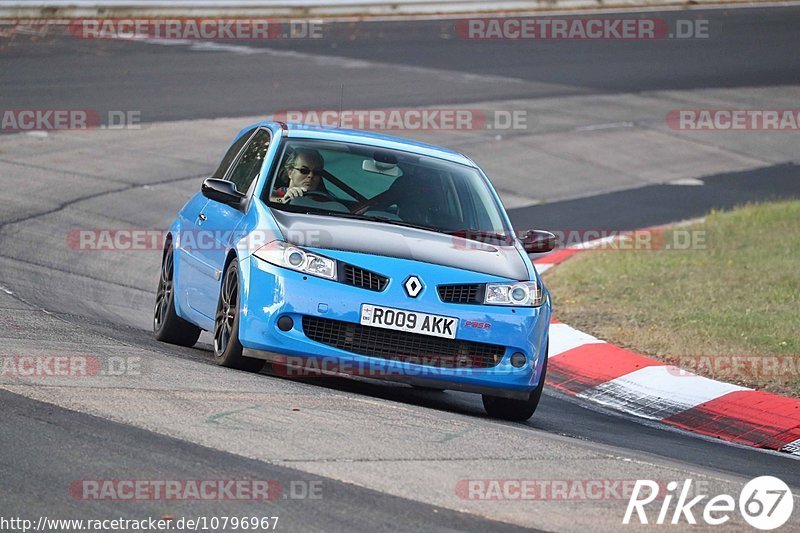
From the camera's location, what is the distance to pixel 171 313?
31.9 ft

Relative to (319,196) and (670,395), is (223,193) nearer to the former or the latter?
(319,196)

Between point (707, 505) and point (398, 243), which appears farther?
point (398, 243)

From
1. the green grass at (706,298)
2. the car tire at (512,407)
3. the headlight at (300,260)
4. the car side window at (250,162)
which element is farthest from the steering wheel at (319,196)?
the green grass at (706,298)

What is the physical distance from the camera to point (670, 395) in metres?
9.92

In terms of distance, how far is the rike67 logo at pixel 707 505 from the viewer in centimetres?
587

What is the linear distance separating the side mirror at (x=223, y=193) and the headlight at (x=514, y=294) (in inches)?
68.9

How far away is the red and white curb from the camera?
907 cm

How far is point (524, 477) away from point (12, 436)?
2226mm

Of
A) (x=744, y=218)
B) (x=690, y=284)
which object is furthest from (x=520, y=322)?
(x=744, y=218)

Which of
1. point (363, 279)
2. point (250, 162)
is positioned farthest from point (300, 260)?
point (250, 162)

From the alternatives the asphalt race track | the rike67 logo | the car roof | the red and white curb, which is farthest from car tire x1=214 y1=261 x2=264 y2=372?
the red and white curb

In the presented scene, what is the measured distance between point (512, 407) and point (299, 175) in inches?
78.0

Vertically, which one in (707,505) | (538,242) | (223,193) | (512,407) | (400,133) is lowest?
(400,133)

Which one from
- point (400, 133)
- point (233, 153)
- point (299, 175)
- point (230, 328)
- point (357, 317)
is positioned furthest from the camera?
point (400, 133)
